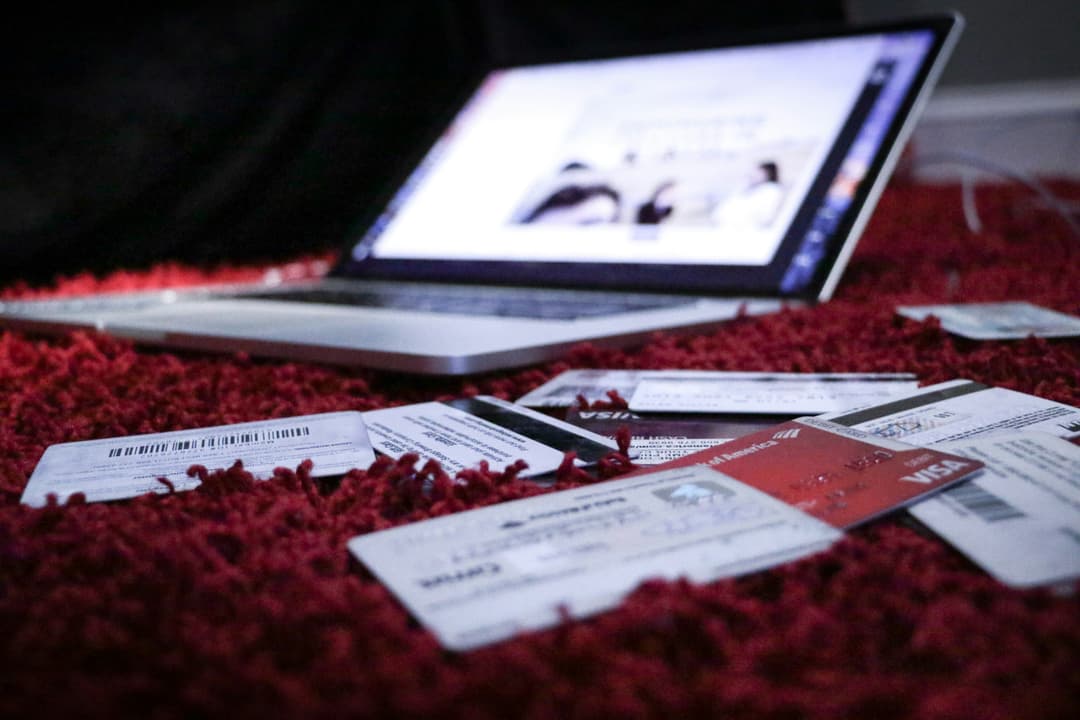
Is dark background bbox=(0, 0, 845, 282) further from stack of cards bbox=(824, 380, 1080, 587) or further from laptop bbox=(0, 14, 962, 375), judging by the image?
stack of cards bbox=(824, 380, 1080, 587)

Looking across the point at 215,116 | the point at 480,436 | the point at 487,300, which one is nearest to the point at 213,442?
the point at 480,436

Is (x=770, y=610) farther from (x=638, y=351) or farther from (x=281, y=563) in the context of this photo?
(x=638, y=351)

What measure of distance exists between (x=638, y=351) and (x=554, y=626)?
0.43m

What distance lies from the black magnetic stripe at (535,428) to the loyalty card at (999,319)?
1.21 feet

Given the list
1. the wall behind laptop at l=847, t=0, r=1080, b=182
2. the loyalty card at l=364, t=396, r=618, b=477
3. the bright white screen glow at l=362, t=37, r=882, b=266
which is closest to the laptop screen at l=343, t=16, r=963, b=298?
the bright white screen glow at l=362, t=37, r=882, b=266

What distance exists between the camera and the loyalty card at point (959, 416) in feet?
1.66

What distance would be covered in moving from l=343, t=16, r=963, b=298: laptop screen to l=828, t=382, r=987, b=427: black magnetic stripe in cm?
24

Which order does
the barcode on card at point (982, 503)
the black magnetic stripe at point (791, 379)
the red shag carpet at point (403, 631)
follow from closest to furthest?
the red shag carpet at point (403, 631), the barcode on card at point (982, 503), the black magnetic stripe at point (791, 379)

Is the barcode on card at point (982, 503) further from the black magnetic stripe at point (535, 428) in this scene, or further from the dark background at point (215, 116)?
the dark background at point (215, 116)

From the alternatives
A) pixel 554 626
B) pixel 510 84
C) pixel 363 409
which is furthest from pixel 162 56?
pixel 554 626

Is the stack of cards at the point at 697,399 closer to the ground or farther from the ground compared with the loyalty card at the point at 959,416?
farther from the ground

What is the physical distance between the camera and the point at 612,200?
3.15 ft

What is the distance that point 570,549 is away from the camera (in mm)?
380

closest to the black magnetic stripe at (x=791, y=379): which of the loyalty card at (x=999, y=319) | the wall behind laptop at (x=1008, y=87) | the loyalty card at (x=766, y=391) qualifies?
the loyalty card at (x=766, y=391)
